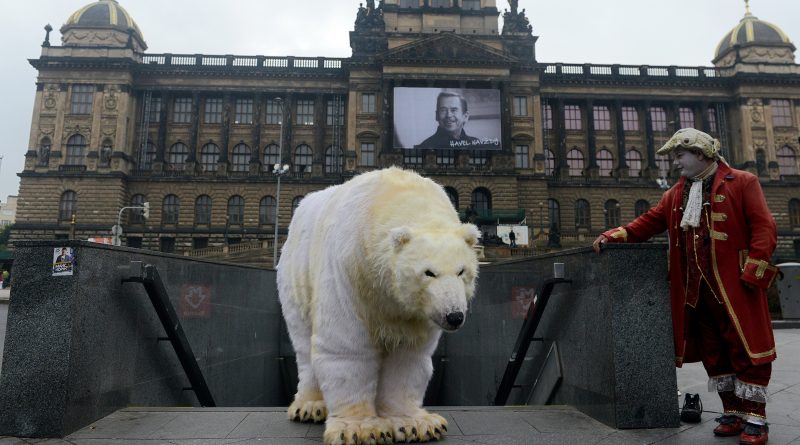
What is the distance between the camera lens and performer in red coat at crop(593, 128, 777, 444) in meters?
3.88

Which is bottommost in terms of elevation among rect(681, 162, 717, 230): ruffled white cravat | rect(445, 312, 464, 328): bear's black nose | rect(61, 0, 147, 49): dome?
rect(445, 312, 464, 328): bear's black nose

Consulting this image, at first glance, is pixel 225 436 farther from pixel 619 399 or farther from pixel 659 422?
pixel 659 422

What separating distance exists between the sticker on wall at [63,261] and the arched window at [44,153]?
174ft

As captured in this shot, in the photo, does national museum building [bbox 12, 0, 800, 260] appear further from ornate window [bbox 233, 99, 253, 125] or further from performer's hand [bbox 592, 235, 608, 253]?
performer's hand [bbox 592, 235, 608, 253]

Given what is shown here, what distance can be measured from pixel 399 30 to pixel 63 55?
3152 cm

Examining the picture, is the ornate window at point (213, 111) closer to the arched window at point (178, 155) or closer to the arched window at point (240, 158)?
the arched window at point (240, 158)

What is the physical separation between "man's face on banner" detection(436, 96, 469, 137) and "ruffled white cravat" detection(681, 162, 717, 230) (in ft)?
141

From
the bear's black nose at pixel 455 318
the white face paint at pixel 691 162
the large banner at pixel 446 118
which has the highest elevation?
the large banner at pixel 446 118

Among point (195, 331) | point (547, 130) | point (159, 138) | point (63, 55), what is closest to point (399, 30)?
point (547, 130)

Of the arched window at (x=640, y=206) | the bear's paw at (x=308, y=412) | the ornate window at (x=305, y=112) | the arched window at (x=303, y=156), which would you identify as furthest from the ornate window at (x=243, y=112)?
the bear's paw at (x=308, y=412)

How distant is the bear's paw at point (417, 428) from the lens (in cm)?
378

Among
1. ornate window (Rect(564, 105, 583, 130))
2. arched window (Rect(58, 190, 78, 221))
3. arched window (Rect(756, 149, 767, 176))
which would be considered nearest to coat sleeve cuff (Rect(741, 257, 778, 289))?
arched window (Rect(58, 190, 78, 221))

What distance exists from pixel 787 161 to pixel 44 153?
231ft

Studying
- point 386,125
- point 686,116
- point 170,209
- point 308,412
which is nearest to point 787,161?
point 686,116
